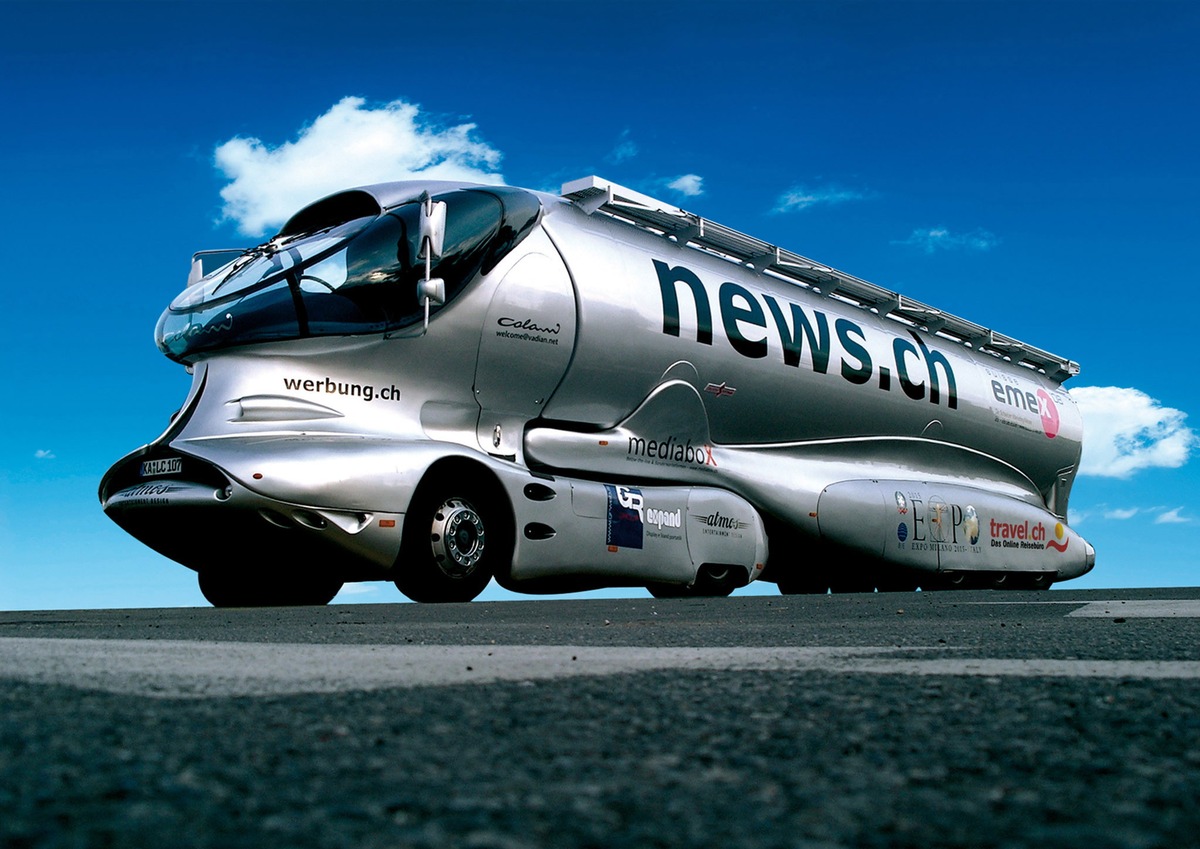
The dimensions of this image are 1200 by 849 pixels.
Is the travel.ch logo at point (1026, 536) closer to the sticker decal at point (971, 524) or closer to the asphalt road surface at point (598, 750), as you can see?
the sticker decal at point (971, 524)

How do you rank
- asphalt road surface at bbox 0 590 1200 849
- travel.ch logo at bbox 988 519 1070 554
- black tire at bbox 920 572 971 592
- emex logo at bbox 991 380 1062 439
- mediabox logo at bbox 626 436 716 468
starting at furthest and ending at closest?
emex logo at bbox 991 380 1062 439 → travel.ch logo at bbox 988 519 1070 554 → black tire at bbox 920 572 971 592 → mediabox logo at bbox 626 436 716 468 → asphalt road surface at bbox 0 590 1200 849

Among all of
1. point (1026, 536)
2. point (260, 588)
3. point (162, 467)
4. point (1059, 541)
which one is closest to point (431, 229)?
point (162, 467)

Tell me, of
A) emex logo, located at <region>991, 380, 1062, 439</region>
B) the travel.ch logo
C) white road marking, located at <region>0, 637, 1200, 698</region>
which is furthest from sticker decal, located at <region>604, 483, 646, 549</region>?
emex logo, located at <region>991, 380, 1062, 439</region>

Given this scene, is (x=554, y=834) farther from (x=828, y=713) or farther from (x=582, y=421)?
(x=582, y=421)

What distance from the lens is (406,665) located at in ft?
7.63

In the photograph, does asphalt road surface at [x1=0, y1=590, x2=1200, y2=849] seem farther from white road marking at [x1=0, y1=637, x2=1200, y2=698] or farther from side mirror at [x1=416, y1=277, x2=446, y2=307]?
side mirror at [x1=416, y1=277, x2=446, y2=307]

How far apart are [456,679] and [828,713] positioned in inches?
28.5

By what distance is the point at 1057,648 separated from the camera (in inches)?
113

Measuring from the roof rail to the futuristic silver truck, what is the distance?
3 cm

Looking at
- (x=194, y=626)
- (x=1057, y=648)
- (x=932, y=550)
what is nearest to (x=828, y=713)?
(x=1057, y=648)

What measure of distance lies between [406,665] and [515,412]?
574 cm

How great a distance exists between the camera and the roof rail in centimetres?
941

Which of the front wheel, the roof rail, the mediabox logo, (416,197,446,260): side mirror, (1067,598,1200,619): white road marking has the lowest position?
(1067,598,1200,619): white road marking

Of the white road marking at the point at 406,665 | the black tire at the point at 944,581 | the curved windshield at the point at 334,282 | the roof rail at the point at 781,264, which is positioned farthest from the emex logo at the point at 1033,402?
the white road marking at the point at 406,665
